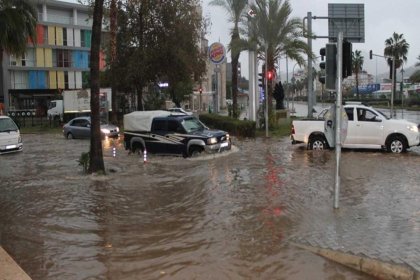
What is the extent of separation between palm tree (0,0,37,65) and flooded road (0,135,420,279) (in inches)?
735

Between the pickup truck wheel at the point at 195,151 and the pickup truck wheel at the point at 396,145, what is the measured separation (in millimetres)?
6648

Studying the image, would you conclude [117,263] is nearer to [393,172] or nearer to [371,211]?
[371,211]

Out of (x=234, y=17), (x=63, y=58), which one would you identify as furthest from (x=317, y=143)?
(x=63, y=58)

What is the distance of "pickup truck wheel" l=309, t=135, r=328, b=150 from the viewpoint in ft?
66.4

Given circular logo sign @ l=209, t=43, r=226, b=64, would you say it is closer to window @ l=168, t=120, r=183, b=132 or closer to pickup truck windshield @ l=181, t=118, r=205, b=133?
pickup truck windshield @ l=181, t=118, r=205, b=133

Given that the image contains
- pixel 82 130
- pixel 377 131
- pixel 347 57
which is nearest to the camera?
pixel 347 57

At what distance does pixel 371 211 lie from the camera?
9.60 metres

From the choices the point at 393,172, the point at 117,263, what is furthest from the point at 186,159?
the point at 117,263

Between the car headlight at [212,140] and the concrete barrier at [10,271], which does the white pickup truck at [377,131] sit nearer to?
the car headlight at [212,140]

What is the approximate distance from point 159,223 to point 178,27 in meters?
28.3

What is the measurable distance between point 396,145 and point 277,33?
15.0m

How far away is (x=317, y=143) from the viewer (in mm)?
20328

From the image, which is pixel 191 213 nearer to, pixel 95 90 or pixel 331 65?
pixel 331 65

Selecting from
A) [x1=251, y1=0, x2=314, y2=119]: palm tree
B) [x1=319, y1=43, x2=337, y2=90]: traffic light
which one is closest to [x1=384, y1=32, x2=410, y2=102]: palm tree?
[x1=251, y1=0, x2=314, y2=119]: palm tree
